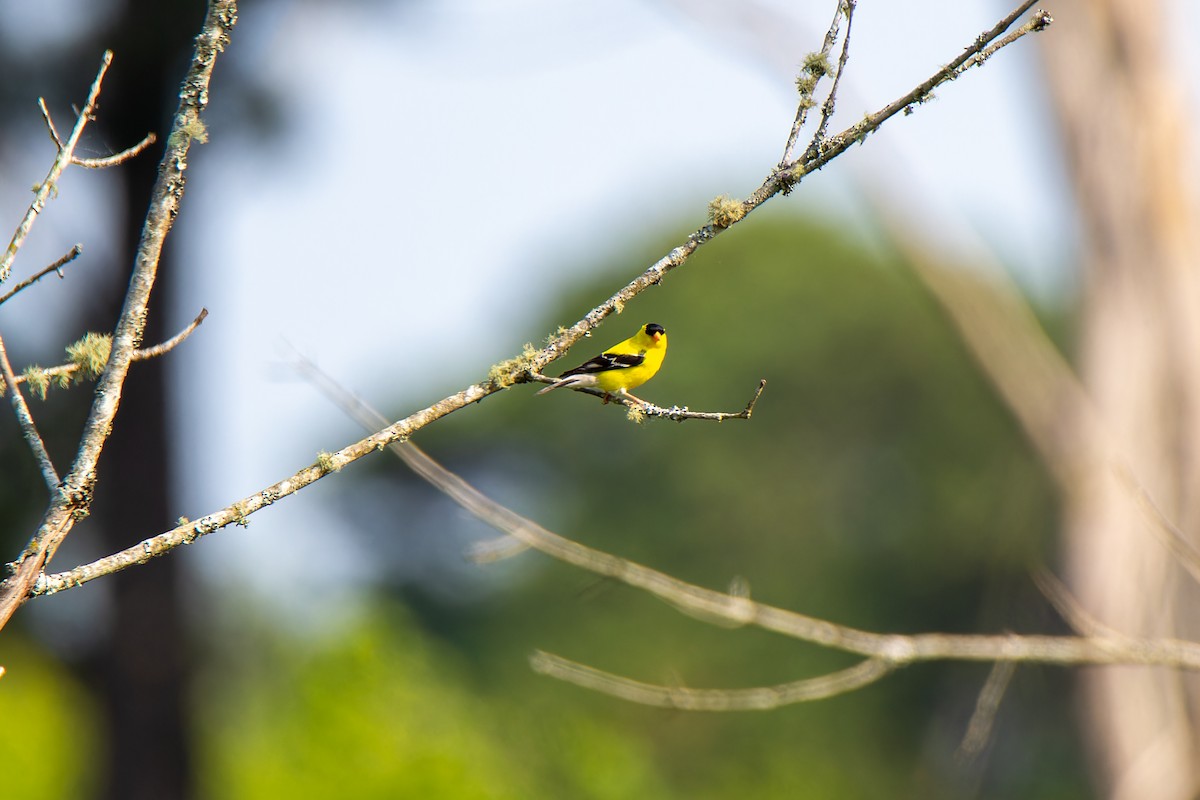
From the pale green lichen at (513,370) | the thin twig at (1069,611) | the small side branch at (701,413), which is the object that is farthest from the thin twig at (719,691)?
the pale green lichen at (513,370)

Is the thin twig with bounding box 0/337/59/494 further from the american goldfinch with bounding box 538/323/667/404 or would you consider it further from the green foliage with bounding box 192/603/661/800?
the green foliage with bounding box 192/603/661/800

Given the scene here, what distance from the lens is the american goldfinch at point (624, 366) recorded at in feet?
14.3

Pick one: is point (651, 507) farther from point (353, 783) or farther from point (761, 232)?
point (353, 783)

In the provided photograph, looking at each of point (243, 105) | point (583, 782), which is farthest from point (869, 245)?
point (243, 105)

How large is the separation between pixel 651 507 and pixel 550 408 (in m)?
5.14

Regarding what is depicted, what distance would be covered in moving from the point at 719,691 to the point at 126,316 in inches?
94.0

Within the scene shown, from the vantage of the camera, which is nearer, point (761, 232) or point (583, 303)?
point (583, 303)

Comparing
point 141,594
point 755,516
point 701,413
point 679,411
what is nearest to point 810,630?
point 679,411

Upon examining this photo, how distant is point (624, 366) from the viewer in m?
4.77

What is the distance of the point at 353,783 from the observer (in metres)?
18.0

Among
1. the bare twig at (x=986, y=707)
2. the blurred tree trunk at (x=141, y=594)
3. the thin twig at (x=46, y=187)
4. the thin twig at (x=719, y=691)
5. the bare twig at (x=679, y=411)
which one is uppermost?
the thin twig at (x=46, y=187)

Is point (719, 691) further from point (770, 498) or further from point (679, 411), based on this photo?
point (770, 498)

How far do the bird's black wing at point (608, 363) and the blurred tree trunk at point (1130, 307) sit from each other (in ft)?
16.2

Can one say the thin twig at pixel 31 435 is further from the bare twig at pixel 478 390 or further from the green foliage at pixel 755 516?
the green foliage at pixel 755 516
